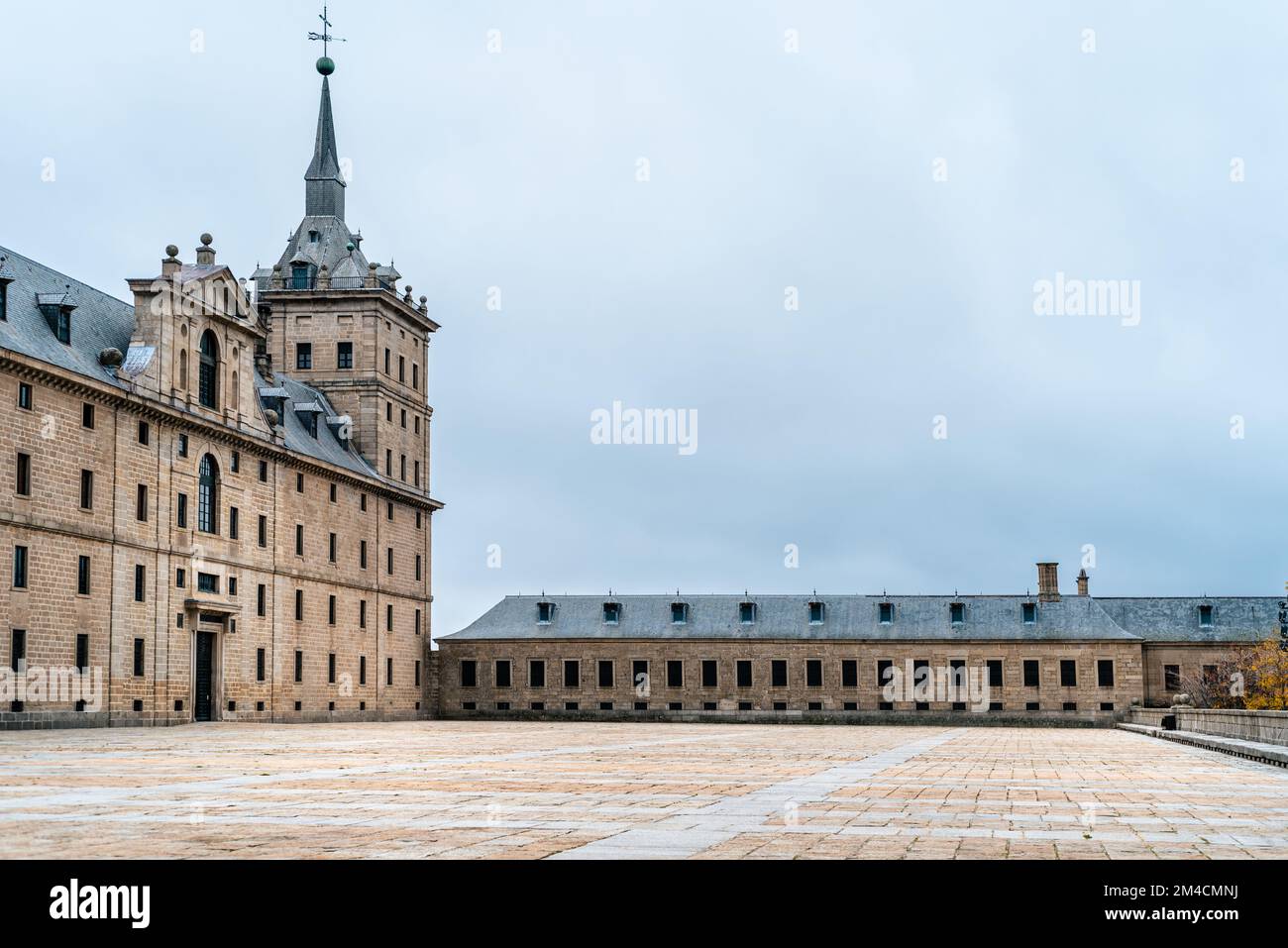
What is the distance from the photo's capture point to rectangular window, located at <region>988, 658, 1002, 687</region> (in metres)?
75.6

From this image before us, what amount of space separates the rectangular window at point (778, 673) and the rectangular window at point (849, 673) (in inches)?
119

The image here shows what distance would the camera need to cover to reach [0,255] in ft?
144

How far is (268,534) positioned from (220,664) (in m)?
5.98

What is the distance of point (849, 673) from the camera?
76.1 m

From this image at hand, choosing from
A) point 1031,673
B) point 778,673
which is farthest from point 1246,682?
point 778,673

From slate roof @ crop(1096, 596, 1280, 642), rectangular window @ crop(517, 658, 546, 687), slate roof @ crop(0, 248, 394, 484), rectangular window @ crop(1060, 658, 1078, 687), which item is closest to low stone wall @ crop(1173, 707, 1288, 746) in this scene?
slate roof @ crop(0, 248, 394, 484)

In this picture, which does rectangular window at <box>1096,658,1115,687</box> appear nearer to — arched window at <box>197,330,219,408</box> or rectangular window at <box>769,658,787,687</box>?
rectangular window at <box>769,658,787,687</box>

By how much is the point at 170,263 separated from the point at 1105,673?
5013cm

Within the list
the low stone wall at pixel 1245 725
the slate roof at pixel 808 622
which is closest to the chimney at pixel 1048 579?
the slate roof at pixel 808 622

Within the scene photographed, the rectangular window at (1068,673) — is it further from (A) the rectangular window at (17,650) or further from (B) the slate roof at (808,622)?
(A) the rectangular window at (17,650)

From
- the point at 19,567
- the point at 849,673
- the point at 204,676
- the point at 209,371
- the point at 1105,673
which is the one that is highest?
the point at 209,371

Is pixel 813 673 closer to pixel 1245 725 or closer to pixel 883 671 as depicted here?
pixel 883 671
